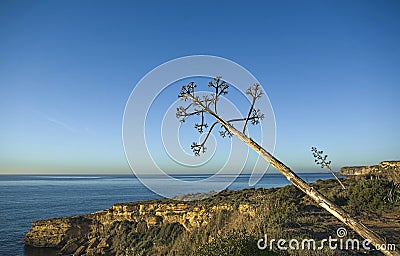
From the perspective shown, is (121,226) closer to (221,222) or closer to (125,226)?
(125,226)

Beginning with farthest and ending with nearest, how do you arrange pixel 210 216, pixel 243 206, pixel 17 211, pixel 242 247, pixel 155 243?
pixel 17 211
pixel 155 243
pixel 210 216
pixel 243 206
pixel 242 247

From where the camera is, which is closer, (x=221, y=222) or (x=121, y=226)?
(x=221, y=222)

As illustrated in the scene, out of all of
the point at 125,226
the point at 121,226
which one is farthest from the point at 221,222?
the point at 121,226

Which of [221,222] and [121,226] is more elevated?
[221,222]

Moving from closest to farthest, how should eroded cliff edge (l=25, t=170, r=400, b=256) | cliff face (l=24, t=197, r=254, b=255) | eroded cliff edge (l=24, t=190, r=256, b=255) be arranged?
1. eroded cliff edge (l=25, t=170, r=400, b=256)
2. eroded cliff edge (l=24, t=190, r=256, b=255)
3. cliff face (l=24, t=197, r=254, b=255)

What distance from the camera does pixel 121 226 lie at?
22.2 meters

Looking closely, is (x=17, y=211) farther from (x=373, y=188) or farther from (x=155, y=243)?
(x=373, y=188)

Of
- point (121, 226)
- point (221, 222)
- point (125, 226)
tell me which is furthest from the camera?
point (121, 226)

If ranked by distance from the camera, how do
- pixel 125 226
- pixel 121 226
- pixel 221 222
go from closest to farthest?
1. pixel 221 222
2. pixel 125 226
3. pixel 121 226

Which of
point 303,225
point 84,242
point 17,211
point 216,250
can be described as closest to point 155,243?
point 84,242

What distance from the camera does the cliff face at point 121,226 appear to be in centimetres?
1805

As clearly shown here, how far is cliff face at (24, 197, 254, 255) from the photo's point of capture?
18.0 meters

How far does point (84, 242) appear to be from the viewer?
78.3 ft

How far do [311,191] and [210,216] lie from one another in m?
13.6
